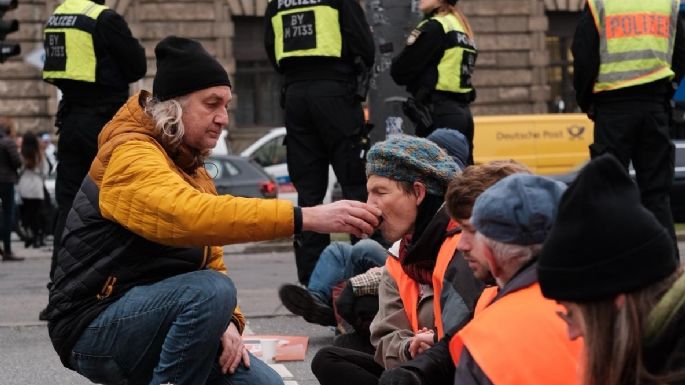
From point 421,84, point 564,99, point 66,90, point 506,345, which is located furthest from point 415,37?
point 564,99

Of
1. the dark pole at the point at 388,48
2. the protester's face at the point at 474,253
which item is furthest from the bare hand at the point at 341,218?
the dark pole at the point at 388,48

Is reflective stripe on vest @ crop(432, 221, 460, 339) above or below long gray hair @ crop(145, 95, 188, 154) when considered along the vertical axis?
below

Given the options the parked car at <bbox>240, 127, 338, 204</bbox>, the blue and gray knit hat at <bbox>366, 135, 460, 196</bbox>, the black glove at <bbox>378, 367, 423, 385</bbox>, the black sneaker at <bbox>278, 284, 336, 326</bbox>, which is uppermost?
the blue and gray knit hat at <bbox>366, 135, 460, 196</bbox>

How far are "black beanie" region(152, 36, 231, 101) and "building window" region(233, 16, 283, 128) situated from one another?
3029 cm

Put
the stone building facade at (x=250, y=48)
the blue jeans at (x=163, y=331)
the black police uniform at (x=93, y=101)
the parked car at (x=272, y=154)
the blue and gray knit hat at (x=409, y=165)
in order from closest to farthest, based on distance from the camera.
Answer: the blue jeans at (x=163, y=331) < the blue and gray knit hat at (x=409, y=165) < the black police uniform at (x=93, y=101) < the parked car at (x=272, y=154) < the stone building facade at (x=250, y=48)

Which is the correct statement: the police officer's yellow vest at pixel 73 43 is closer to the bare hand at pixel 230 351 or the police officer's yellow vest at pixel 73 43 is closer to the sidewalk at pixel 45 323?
the sidewalk at pixel 45 323

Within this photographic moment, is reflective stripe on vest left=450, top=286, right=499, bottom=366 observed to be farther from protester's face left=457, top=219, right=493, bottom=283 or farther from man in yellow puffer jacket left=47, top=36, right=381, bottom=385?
man in yellow puffer jacket left=47, top=36, right=381, bottom=385

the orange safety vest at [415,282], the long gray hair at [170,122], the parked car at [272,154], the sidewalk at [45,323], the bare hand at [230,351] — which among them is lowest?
the parked car at [272,154]

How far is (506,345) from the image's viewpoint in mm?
3295

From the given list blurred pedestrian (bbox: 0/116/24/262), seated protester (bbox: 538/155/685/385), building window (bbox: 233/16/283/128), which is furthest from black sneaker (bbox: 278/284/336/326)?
building window (bbox: 233/16/283/128)

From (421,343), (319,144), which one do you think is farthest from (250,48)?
(421,343)

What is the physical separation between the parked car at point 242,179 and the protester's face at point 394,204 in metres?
15.2

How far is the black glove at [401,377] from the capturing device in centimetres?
415

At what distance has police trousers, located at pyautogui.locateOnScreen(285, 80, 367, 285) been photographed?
8.27 m
